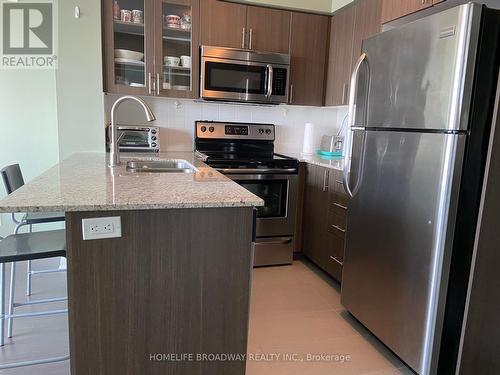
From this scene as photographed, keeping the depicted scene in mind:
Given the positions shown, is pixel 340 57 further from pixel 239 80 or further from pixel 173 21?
pixel 173 21

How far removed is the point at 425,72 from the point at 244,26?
1.94m

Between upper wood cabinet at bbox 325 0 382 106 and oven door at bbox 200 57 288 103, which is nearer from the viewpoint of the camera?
upper wood cabinet at bbox 325 0 382 106

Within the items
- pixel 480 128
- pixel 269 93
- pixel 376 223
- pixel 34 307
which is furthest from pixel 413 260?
pixel 34 307

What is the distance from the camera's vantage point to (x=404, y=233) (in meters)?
1.84

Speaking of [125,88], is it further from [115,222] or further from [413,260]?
[413,260]

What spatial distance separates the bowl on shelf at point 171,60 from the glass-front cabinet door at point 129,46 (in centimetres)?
12

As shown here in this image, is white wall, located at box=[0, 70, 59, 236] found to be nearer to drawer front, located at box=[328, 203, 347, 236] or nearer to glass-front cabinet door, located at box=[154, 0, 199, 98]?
glass-front cabinet door, located at box=[154, 0, 199, 98]

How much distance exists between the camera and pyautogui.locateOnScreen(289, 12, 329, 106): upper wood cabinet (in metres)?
3.39

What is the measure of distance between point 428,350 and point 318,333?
0.67m

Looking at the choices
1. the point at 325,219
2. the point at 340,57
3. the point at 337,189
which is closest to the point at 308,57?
the point at 340,57

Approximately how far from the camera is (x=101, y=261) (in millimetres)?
1318

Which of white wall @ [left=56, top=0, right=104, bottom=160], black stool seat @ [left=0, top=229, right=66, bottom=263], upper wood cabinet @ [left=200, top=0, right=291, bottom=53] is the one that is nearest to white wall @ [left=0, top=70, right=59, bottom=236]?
white wall @ [left=56, top=0, right=104, bottom=160]

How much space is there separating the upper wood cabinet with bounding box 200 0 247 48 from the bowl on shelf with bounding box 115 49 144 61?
536 millimetres

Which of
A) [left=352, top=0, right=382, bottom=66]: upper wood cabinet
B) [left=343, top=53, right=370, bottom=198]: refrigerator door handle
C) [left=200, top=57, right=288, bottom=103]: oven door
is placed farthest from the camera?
[left=200, top=57, right=288, bottom=103]: oven door
